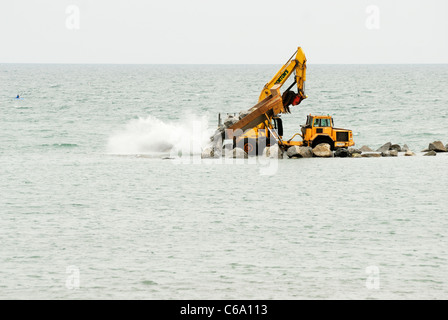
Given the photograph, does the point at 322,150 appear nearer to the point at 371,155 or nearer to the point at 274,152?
the point at 274,152

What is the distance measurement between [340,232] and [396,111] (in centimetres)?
6763

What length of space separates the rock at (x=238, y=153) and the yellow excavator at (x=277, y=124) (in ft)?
1.07

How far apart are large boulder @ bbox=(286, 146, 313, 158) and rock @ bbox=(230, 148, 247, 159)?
7.95 feet

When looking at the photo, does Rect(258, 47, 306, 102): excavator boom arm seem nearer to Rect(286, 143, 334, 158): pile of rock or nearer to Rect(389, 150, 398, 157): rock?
Rect(286, 143, 334, 158): pile of rock

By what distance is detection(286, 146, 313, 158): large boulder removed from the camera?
137 ft

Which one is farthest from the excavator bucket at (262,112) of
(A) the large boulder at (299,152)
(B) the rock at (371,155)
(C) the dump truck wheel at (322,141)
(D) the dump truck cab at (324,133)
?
(B) the rock at (371,155)

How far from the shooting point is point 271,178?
35.8 metres

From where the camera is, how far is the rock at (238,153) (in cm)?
4197

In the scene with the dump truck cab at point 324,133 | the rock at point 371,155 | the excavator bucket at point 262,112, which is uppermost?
the excavator bucket at point 262,112

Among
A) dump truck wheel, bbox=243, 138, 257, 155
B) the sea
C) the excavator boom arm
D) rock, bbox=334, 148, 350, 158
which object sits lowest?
the sea

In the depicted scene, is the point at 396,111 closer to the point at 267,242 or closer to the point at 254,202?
the point at 254,202

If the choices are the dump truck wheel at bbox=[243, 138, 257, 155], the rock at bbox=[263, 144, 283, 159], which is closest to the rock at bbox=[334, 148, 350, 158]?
the rock at bbox=[263, 144, 283, 159]

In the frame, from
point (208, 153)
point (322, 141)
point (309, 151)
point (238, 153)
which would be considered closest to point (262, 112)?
point (238, 153)

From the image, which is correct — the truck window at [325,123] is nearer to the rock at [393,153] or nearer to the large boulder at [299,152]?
the large boulder at [299,152]
